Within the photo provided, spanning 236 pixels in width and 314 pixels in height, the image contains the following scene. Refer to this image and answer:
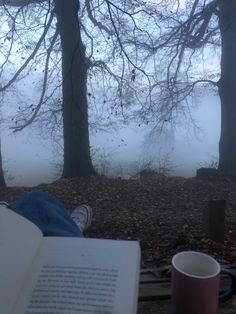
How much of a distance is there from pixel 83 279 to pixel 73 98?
5360mm

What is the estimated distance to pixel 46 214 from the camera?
1.85 m

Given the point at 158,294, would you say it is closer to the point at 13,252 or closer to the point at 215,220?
the point at 13,252

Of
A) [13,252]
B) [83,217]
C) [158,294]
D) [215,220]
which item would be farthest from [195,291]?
[83,217]

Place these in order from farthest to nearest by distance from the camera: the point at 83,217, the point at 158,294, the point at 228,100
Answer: the point at 228,100
the point at 83,217
the point at 158,294

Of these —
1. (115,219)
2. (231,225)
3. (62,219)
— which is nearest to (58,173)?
(115,219)

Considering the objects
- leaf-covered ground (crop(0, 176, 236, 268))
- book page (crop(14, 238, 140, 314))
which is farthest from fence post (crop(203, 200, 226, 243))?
book page (crop(14, 238, 140, 314))

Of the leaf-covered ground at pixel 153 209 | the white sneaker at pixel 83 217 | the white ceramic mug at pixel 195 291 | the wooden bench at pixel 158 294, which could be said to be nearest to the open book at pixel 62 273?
the white ceramic mug at pixel 195 291

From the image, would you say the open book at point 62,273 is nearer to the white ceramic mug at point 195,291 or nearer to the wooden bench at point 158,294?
the white ceramic mug at point 195,291

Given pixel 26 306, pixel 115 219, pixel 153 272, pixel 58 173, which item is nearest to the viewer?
pixel 26 306

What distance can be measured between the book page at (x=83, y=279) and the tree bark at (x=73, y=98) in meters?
5.12

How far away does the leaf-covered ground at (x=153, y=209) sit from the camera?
10.00 feet

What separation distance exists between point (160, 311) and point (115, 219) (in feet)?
10.2

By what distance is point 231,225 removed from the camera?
3.98 metres

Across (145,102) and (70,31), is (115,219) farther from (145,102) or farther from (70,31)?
(145,102)
